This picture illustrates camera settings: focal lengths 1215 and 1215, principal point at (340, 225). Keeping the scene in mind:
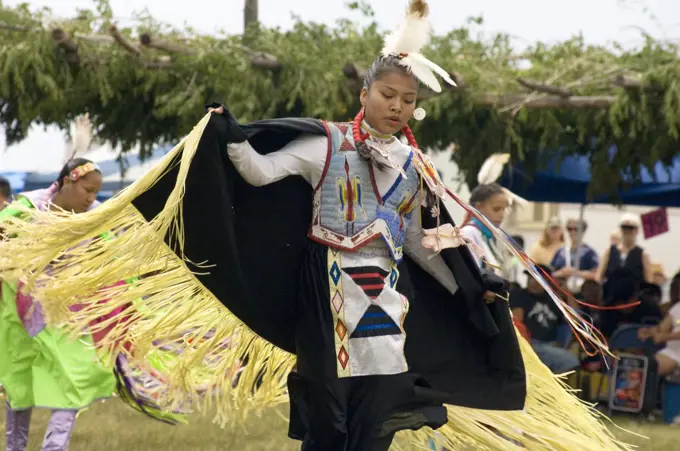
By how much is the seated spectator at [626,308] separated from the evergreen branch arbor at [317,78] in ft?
3.76

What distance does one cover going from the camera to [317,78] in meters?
8.35

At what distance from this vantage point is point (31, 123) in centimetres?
889

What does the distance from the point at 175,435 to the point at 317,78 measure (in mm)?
2791

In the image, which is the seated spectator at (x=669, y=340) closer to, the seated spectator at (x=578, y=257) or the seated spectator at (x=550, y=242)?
the seated spectator at (x=578, y=257)

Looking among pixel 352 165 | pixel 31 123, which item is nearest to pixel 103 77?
pixel 31 123

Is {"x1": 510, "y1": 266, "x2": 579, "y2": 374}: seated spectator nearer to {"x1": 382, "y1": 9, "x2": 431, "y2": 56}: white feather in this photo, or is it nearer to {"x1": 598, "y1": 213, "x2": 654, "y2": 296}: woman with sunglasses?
{"x1": 598, "y1": 213, "x2": 654, "y2": 296}: woman with sunglasses

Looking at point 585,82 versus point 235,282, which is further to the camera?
point 585,82

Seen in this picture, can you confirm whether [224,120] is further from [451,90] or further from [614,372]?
[614,372]

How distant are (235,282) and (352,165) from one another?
58 cm

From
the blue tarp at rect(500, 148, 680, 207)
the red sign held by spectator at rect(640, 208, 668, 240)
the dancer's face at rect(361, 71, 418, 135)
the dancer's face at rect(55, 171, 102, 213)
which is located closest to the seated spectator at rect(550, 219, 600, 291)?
the red sign held by spectator at rect(640, 208, 668, 240)

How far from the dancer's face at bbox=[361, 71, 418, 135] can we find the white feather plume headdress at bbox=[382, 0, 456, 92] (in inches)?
2.0

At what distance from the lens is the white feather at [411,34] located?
4.06 metres

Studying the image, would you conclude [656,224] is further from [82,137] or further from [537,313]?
[82,137]

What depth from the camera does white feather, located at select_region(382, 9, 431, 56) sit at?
13.3 feet
